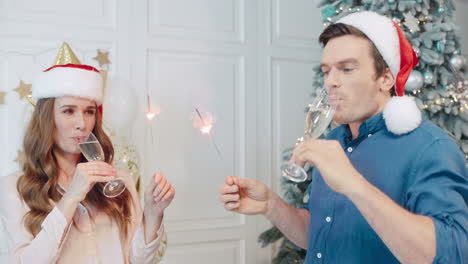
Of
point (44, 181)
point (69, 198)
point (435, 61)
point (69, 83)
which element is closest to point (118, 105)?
point (69, 83)

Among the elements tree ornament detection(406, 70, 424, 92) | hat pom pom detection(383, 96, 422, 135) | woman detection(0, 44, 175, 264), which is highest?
tree ornament detection(406, 70, 424, 92)

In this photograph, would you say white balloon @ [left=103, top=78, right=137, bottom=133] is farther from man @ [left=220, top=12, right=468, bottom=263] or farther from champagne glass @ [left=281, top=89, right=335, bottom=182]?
champagne glass @ [left=281, top=89, right=335, bottom=182]

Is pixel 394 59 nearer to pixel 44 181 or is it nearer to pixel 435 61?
pixel 435 61

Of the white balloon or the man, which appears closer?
the man

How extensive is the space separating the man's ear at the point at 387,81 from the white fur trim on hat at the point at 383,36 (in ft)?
0.04

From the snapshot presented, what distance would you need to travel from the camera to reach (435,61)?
227 centimetres

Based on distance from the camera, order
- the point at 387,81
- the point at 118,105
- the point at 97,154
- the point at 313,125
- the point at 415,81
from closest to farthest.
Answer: the point at 313,125 < the point at 387,81 < the point at 97,154 < the point at 415,81 < the point at 118,105

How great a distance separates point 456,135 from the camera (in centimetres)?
231

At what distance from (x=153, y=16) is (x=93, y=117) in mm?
1442

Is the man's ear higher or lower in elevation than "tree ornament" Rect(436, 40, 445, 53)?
lower

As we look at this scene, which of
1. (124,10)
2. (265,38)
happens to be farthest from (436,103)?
(124,10)

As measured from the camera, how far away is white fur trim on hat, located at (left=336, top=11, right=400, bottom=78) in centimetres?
137

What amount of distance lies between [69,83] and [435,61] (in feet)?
5.76

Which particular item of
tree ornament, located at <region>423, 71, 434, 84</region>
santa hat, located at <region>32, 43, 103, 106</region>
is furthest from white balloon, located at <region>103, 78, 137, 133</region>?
tree ornament, located at <region>423, 71, 434, 84</region>
